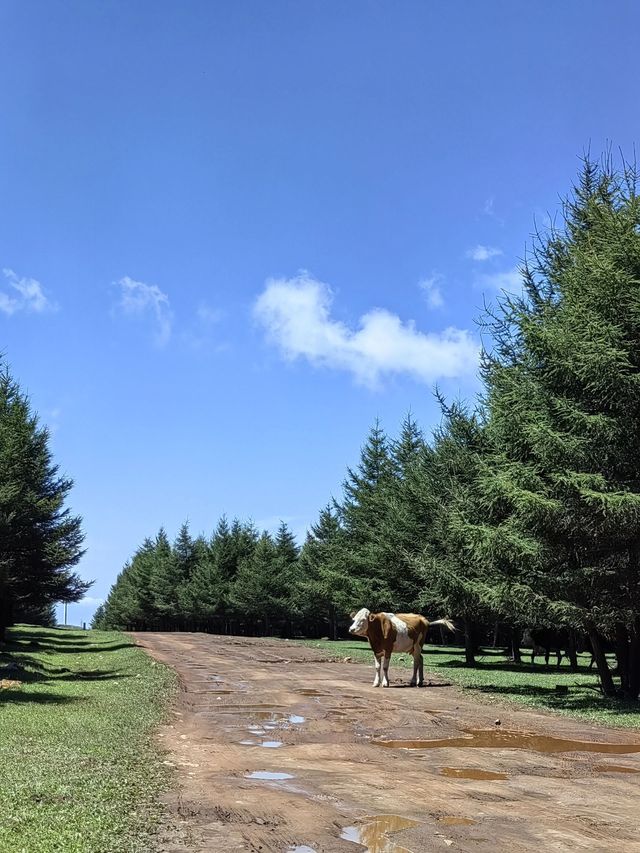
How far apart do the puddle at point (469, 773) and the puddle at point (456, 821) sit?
7.37 ft

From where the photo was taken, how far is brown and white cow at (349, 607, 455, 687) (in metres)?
21.8

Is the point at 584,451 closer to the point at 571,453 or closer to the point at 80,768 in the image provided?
the point at 571,453

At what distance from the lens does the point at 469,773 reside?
9.73 m

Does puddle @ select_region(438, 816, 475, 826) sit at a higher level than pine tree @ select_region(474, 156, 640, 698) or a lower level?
lower

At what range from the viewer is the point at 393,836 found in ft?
22.0

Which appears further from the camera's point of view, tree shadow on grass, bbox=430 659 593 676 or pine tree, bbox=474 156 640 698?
tree shadow on grass, bbox=430 659 593 676

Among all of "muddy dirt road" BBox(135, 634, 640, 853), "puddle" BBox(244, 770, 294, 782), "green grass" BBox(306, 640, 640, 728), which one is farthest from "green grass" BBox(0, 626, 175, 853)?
"green grass" BBox(306, 640, 640, 728)

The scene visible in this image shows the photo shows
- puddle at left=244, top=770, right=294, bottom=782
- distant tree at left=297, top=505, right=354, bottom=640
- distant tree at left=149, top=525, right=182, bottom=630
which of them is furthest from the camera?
distant tree at left=149, top=525, right=182, bottom=630

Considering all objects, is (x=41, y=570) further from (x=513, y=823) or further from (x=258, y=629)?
(x=258, y=629)

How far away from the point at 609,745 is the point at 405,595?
88.6 ft

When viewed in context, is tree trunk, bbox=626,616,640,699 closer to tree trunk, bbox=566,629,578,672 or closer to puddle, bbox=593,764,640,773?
puddle, bbox=593,764,640,773

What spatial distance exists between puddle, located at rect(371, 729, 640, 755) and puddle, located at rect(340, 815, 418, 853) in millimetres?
4900

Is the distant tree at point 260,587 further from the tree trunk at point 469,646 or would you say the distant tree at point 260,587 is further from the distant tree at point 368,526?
the tree trunk at point 469,646

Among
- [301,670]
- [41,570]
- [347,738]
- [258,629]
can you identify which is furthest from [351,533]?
[347,738]
